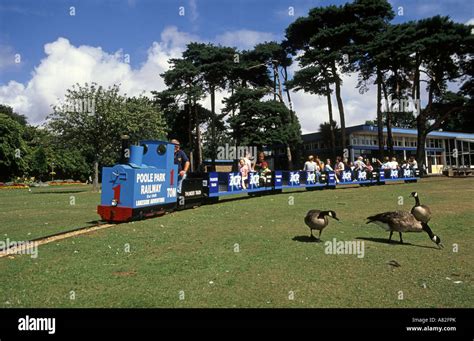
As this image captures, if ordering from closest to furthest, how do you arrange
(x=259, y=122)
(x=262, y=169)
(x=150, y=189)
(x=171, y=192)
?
(x=150, y=189) < (x=171, y=192) < (x=262, y=169) < (x=259, y=122)

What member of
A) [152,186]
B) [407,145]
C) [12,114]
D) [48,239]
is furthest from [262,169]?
[12,114]

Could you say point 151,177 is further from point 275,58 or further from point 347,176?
point 275,58

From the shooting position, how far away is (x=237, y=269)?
6539 mm

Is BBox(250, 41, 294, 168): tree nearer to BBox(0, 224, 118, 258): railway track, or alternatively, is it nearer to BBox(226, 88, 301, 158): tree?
BBox(226, 88, 301, 158): tree

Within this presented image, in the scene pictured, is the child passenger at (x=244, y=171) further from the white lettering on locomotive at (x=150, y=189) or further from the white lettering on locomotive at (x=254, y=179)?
the white lettering on locomotive at (x=150, y=189)

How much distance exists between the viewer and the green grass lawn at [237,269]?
16.9ft

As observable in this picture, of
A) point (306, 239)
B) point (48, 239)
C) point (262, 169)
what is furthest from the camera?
point (262, 169)

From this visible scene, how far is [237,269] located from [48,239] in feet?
18.0

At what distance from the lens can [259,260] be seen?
7.15m

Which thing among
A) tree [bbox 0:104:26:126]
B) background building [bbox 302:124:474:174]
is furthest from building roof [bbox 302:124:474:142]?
tree [bbox 0:104:26:126]
